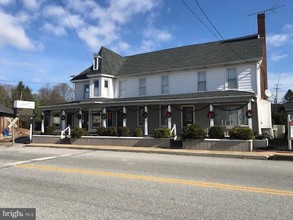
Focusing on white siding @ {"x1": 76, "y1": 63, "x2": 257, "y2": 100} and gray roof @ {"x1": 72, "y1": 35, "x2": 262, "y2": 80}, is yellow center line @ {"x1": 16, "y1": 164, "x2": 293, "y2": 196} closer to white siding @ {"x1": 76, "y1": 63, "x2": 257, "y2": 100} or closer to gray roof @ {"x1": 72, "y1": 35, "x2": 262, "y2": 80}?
white siding @ {"x1": 76, "y1": 63, "x2": 257, "y2": 100}

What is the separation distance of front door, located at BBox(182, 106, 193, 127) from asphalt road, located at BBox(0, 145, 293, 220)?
12646 millimetres

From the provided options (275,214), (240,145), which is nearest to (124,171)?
(275,214)

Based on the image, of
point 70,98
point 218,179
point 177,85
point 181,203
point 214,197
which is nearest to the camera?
point 181,203

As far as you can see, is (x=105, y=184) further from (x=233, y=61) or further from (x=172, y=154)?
(x=233, y=61)

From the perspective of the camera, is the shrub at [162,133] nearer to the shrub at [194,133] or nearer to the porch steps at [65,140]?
the shrub at [194,133]

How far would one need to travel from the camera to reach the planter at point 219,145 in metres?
15.8

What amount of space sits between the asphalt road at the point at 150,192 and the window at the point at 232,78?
40.9 ft

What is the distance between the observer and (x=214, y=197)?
643 centimetres

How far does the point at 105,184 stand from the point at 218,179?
3241 mm

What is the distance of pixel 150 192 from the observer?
22.8ft

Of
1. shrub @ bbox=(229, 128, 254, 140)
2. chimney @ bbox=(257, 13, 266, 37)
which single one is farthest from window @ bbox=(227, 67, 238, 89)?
shrub @ bbox=(229, 128, 254, 140)

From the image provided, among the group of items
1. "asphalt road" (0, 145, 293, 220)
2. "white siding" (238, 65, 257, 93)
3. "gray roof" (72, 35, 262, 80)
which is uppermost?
"gray roof" (72, 35, 262, 80)

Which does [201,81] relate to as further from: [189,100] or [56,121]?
[56,121]

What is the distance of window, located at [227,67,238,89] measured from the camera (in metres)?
22.1
